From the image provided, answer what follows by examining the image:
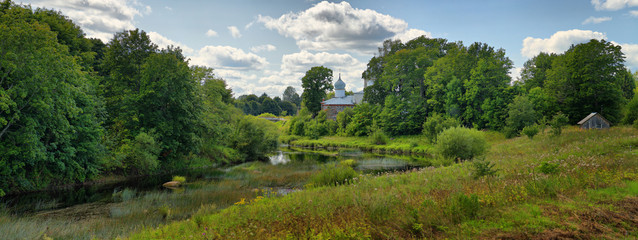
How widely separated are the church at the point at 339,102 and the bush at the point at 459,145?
5420 cm

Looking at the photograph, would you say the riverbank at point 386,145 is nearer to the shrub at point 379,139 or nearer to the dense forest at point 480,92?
the shrub at point 379,139

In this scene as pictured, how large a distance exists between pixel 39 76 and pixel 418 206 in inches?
714

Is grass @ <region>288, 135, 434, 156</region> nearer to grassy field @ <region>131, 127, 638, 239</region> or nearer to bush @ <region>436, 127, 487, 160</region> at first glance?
bush @ <region>436, 127, 487, 160</region>

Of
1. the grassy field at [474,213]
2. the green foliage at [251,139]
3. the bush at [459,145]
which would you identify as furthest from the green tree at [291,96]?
the grassy field at [474,213]

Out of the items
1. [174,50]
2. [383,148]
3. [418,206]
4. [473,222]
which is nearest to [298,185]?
[418,206]

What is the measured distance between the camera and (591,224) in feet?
17.3

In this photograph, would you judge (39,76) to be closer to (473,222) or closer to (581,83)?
(473,222)

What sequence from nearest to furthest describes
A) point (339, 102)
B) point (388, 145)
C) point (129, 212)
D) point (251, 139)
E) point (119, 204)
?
1. point (129, 212)
2. point (119, 204)
3. point (251, 139)
4. point (388, 145)
5. point (339, 102)

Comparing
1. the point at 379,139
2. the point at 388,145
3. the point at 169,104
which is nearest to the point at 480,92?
the point at 388,145

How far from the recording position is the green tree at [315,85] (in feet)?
248

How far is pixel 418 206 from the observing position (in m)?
7.22

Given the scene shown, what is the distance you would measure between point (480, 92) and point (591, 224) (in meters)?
45.1

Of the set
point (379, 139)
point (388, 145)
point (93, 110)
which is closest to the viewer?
point (93, 110)

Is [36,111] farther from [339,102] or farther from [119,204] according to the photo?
[339,102]
